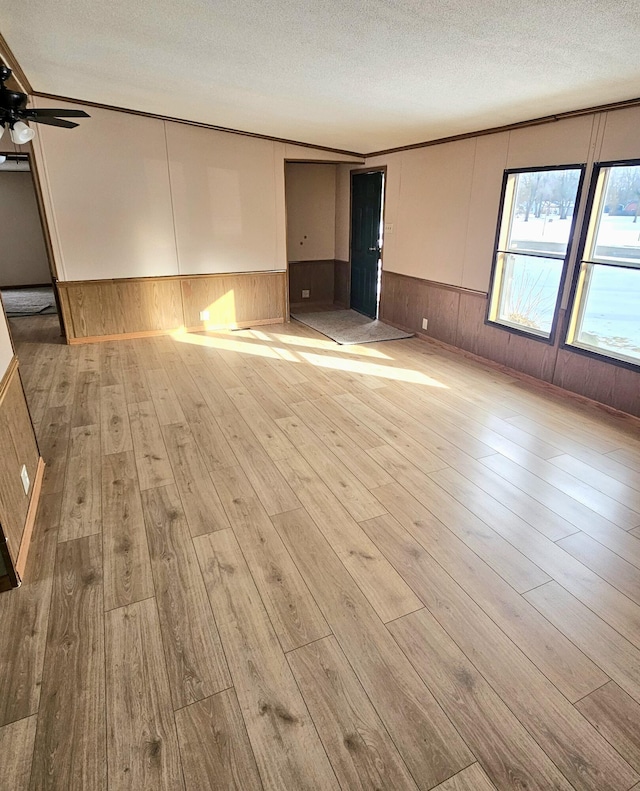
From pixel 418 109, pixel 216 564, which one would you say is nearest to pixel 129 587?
pixel 216 564

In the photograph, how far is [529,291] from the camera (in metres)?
4.42

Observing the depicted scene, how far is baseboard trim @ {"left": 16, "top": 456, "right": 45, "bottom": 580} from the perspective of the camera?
210 cm

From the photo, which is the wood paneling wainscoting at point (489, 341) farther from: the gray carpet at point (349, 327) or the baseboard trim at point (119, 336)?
the baseboard trim at point (119, 336)

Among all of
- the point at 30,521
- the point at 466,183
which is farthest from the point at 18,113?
the point at 466,183

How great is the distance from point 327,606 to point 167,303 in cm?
483

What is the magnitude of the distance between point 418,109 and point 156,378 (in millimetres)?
3372

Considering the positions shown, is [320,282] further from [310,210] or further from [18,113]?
[18,113]

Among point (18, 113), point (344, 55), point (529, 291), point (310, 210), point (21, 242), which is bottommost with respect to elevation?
point (529, 291)

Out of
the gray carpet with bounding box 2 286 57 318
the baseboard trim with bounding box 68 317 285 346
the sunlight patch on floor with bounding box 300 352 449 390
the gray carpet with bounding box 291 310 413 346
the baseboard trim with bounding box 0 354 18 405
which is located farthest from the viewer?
the gray carpet with bounding box 2 286 57 318

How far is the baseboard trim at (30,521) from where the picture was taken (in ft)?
6.89

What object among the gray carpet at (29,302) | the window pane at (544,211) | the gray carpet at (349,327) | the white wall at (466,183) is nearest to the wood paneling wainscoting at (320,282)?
the gray carpet at (349,327)

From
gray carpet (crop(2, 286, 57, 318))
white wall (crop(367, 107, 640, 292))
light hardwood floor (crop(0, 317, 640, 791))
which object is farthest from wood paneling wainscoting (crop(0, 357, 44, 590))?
gray carpet (crop(2, 286, 57, 318))

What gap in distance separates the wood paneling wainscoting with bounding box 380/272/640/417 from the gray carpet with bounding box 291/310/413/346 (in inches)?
9.6

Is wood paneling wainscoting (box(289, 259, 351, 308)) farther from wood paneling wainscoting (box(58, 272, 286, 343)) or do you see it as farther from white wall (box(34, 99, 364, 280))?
white wall (box(34, 99, 364, 280))
